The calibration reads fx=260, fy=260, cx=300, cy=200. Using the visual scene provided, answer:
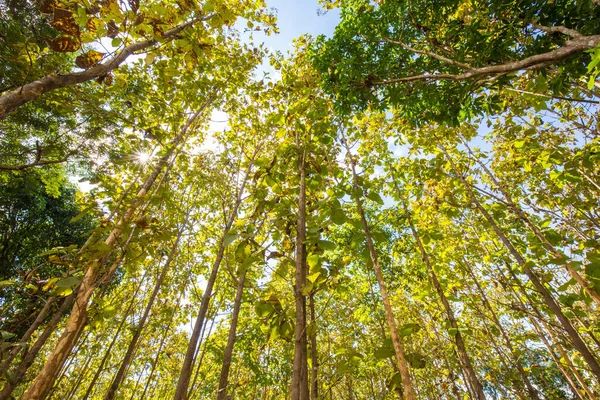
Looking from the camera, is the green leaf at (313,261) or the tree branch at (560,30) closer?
the green leaf at (313,261)

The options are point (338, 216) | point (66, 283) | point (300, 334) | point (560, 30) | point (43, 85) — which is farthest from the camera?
point (560, 30)

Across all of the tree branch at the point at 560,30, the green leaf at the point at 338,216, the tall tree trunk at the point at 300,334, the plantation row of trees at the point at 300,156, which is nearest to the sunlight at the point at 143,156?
the plantation row of trees at the point at 300,156

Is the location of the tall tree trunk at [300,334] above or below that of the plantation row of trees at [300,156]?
below

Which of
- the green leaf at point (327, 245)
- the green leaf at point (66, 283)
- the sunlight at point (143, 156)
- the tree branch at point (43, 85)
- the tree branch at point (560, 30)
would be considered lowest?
the green leaf at point (66, 283)

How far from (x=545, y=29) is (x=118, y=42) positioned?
442 cm

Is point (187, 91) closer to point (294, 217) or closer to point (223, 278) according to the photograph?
point (294, 217)

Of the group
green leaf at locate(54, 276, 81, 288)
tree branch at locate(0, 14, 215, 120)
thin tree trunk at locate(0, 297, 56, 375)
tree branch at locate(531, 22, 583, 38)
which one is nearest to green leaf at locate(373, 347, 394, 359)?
green leaf at locate(54, 276, 81, 288)

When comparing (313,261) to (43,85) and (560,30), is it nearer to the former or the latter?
(43,85)

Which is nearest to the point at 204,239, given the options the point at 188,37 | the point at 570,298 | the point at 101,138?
the point at 101,138

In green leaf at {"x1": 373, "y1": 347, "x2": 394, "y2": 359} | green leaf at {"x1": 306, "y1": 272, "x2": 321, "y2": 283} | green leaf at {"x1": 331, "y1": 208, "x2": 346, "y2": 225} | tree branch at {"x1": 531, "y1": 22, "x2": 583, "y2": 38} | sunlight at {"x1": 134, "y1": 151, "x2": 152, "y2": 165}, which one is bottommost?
green leaf at {"x1": 373, "y1": 347, "x2": 394, "y2": 359}

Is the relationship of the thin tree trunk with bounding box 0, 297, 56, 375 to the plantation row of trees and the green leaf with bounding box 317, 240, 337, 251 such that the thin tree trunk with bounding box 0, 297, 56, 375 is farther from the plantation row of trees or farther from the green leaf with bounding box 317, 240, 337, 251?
the green leaf with bounding box 317, 240, 337, 251

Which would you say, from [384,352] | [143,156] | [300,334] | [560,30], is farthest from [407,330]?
[560,30]

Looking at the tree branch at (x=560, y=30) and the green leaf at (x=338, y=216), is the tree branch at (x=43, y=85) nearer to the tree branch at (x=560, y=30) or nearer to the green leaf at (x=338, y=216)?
the green leaf at (x=338, y=216)

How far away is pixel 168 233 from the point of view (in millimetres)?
1716
